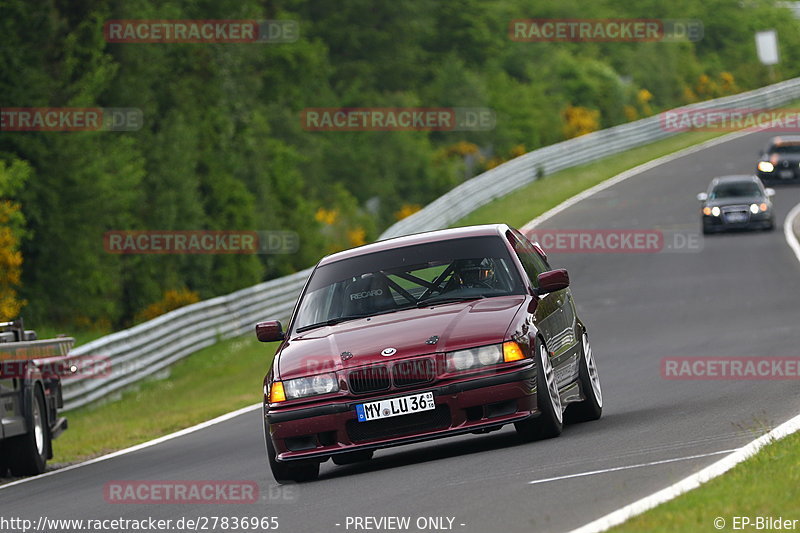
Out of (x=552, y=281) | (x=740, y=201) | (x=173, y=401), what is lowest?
(x=173, y=401)

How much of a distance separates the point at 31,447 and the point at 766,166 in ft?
127

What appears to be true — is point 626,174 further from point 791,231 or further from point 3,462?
point 3,462

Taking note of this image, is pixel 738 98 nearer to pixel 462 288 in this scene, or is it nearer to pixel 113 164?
pixel 113 164

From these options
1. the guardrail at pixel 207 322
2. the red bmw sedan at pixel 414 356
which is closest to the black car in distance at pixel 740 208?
the guardrail at pixel 207 322

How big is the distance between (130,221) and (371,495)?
40.3 metres

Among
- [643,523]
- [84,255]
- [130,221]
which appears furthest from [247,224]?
[643,523]

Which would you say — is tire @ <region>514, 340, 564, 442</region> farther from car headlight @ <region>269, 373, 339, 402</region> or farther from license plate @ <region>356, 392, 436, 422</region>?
car headlight @ <region>269, 373, 339, 402</region>

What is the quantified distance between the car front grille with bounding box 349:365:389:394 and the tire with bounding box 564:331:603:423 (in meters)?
2.36

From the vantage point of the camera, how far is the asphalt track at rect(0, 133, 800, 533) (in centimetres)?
862

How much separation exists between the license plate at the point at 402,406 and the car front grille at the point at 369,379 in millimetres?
106

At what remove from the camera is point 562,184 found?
54250mm

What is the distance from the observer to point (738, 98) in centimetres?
7381

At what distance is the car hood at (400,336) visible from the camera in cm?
1062

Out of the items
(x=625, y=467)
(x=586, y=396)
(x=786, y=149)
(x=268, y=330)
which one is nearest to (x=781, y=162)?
(x=786, y=149)
